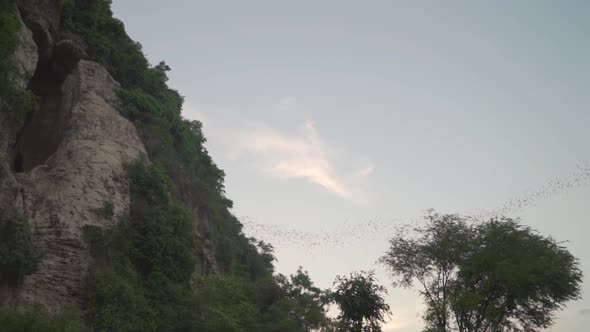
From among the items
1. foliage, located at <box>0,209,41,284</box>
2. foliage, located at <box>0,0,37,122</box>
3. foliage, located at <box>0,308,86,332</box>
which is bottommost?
foliage, located at <box>0,308,86,332</box>

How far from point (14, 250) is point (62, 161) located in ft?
28.8

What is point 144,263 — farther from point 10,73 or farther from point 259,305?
point 259,305

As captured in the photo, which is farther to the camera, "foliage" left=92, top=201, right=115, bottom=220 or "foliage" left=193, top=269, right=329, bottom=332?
"foliage" left=193, top=269, right=329, bottom=332

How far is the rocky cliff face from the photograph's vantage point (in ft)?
82.1

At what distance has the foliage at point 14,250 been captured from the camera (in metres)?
22.3

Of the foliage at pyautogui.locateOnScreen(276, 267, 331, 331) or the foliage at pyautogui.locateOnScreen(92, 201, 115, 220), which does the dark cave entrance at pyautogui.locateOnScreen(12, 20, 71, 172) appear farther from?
the foliage at pyautogui.locateOnScreen(276, 267, 331, 331)

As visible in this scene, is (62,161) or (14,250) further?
(62,161)

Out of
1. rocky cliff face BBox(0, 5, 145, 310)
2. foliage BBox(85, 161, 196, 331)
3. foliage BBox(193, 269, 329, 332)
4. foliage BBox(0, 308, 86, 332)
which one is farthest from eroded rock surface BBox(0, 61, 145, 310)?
foliage BBox(193, 269, 329, 332)

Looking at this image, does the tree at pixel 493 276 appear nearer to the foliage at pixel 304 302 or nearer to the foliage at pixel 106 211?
the foliage at pixel 304 302

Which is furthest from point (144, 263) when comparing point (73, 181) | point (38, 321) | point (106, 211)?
point (38, 321)

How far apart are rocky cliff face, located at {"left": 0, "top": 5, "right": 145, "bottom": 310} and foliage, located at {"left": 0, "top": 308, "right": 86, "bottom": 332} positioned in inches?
70.8

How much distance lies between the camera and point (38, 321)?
20.5m

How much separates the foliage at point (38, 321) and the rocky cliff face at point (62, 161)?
1799 millimetres

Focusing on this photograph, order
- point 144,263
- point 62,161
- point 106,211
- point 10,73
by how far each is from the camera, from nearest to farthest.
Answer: point 10,73 → point 106,211 → point 62,161 → point 144,263
